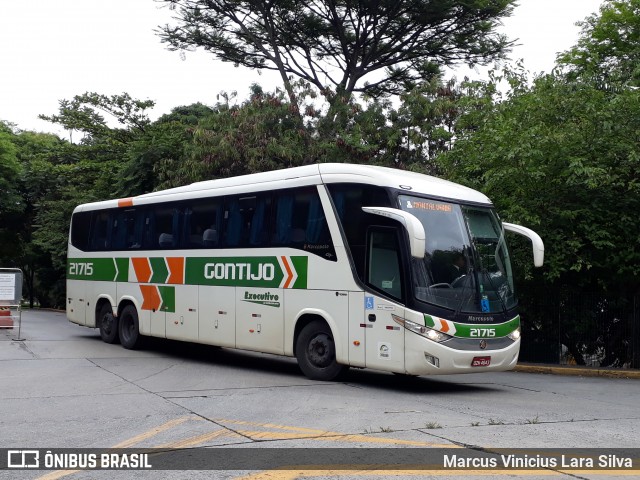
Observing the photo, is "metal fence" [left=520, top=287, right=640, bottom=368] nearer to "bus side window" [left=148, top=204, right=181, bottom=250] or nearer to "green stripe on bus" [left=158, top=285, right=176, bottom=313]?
"green stripe on bus" [left=158, top=285, right=176, bottom=313]

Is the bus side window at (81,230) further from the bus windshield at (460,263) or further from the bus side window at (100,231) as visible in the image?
the bus windshield at (460,263)

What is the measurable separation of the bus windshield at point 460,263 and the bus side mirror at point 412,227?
394 millimetres

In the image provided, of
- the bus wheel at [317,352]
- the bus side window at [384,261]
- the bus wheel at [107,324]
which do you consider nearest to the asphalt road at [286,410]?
the bus wheel at [317,352]

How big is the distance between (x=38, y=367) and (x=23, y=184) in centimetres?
3693

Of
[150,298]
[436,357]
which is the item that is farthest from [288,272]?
[150,298]

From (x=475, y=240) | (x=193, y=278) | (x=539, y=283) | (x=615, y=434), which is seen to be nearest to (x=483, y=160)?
(x=539, y=283)

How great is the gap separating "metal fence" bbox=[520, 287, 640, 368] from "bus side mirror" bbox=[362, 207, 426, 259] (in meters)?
7.82

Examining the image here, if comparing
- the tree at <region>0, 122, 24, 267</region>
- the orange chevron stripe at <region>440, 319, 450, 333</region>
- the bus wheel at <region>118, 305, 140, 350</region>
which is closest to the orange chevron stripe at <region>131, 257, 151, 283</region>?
the bus wheel at <region>118, 305, 140, 350</region>

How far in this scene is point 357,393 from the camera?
11.7 m

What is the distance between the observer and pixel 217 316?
51.0ft

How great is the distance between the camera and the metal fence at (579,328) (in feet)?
58.2

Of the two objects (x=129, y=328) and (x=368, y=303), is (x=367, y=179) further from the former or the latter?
(x=129, y=328)

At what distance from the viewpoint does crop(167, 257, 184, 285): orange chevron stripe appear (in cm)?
1662

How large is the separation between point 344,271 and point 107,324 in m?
9.00
